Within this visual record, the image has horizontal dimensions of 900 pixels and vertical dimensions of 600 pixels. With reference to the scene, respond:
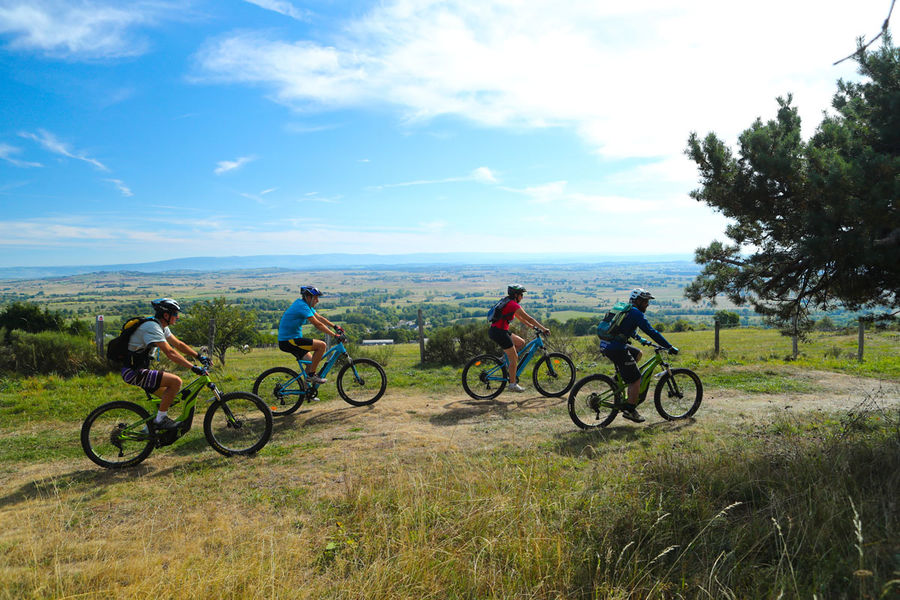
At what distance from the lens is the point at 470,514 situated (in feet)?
13.0

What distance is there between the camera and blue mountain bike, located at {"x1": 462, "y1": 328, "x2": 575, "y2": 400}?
9.55 meters

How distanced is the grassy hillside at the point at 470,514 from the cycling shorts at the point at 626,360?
880 mm

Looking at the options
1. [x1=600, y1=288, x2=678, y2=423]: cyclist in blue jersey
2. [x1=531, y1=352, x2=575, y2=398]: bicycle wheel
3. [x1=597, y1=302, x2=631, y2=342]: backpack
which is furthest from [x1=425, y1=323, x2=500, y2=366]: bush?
[x1=597, y1=302, x2=631, y2=342]: backpack

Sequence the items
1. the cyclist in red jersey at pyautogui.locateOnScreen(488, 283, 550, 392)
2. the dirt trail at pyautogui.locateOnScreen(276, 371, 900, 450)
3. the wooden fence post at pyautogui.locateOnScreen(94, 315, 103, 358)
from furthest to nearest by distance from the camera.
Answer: the wooden fence post at pyautogui.locateOnScreen(94, 315, 103, 358) < the cyclist in red jersey at pyautogui.locateOnScreen(488, 283, 550, 392) < the dirt trail at pyautogui.locateOnScreen(276, 371, 900, 450)

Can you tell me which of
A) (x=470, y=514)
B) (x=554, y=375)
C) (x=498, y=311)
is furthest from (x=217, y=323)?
(x=470, y=514)

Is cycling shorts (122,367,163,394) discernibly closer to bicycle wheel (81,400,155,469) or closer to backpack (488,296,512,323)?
bicycle wheel (81,400,155,469)

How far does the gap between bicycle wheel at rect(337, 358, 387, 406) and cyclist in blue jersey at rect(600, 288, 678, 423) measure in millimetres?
4533

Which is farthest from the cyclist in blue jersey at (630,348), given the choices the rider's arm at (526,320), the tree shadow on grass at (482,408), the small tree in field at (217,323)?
the small tree in field at (217,323)

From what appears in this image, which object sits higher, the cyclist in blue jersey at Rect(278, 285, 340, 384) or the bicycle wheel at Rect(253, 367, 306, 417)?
the cyclist in blue jersey at Rect(278, 285, 340, 384)

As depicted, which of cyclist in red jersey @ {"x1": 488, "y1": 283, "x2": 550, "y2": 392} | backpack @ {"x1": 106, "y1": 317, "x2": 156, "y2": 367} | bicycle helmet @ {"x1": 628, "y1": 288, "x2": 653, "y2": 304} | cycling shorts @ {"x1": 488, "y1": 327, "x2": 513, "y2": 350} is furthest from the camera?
cycling shorts @ {"x1": 488, "y1": 327, "x2": 513, "y2": 350}

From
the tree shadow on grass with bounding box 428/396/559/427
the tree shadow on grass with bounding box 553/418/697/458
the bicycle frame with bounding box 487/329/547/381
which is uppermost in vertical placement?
the bicycle frame with bounding box 487/329/547/381

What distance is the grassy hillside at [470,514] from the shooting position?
329 cm

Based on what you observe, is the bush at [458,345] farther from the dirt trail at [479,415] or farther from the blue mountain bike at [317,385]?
the blue mountain bike at [317,385]

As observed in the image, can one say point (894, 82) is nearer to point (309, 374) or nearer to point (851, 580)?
point (851, 580)
